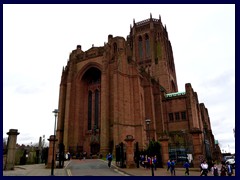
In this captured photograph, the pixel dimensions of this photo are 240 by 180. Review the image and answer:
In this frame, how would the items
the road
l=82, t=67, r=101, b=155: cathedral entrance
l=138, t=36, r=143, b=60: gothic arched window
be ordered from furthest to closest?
l=138, t=36, r=143, b=60: gothic arched window < l=82, t=67, r=101, b=155: cathedral entrance < the road

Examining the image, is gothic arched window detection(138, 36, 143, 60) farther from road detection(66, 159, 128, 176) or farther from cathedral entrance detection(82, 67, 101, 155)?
road detection(66, 159, 128, 176)

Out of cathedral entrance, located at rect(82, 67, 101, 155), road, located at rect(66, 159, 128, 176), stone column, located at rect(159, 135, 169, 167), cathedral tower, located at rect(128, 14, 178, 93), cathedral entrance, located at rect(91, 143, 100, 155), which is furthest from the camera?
cathedral tower, located at rect(128, 14, 178, 93)

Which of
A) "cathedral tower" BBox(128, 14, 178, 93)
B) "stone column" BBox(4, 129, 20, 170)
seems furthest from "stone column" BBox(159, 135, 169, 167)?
"cathedral tower" BBox(128, 14, 178, 93)

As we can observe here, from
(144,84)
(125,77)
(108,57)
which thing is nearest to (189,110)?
(144,84)

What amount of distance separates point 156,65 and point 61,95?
113ft

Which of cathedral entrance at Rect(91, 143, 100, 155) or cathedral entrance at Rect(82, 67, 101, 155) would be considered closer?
cathedral entrance at Rect(91, 143, 100, 155)

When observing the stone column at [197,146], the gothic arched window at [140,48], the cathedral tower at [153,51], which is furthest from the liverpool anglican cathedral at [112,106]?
the gothic arched window at [140,48]

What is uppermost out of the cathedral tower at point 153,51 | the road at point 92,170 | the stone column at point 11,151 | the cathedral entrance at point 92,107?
the cathedral tower at point 153,51

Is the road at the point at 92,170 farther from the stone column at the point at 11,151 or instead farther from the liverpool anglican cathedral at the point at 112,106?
the liverpool anglican cathedral at the point at 112,106

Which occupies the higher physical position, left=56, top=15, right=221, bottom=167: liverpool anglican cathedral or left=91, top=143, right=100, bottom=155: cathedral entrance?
left=56, top=15, right=221, bottom=167: liverpool anglican cathedral

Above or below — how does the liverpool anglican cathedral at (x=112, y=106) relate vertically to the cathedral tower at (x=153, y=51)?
below

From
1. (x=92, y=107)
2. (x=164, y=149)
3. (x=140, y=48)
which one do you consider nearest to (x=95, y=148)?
(x=92, y=107)

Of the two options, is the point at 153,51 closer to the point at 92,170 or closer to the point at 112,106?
the point at 112,106

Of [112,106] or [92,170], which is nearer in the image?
[92,170]
